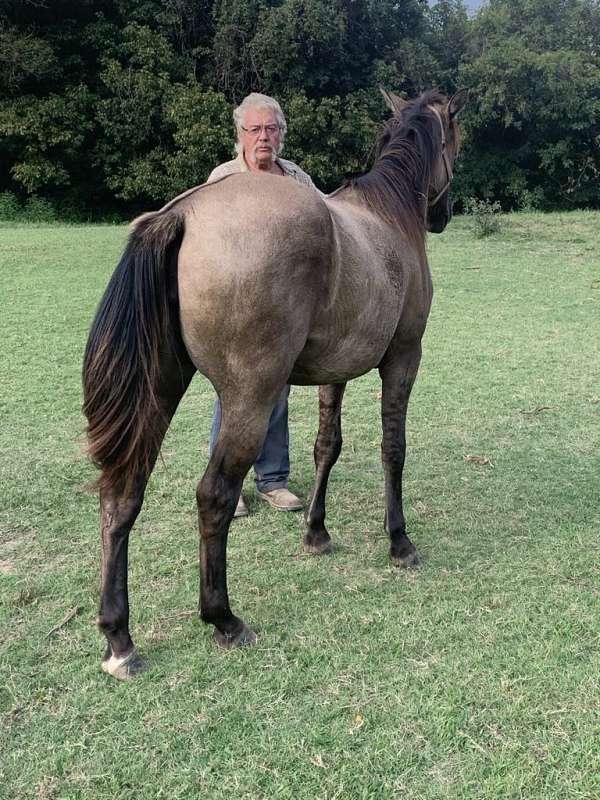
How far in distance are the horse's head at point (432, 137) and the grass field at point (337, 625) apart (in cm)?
171

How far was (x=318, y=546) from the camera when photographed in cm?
340

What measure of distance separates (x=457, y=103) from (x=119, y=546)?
2.88 meters

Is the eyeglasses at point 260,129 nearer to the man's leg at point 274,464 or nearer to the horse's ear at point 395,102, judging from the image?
the horse's ear at point 395,102

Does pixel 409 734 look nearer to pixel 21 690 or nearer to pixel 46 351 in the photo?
pixel 21 690

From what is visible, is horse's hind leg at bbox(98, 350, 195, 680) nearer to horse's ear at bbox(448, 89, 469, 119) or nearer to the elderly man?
the elderly man

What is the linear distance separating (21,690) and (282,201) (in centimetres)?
192

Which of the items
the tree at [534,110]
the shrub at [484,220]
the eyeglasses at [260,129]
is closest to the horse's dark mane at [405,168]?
the eyeglasses at [260,129]

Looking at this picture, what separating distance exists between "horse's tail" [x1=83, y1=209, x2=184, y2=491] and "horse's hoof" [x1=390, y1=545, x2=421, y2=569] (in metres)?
1.44


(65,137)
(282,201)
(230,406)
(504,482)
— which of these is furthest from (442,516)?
(65,137)

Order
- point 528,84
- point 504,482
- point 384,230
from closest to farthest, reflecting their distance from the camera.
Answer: point 384,230 → point 504,482 → point 528,84

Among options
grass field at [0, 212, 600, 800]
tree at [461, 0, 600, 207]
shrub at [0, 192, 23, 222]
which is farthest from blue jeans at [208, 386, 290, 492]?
tree at [461, 0, 600, 207]

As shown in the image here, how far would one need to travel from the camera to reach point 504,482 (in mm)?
4223

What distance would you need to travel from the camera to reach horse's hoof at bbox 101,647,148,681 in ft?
7.93

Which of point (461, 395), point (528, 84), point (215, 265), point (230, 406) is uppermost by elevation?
point (528, 84)
